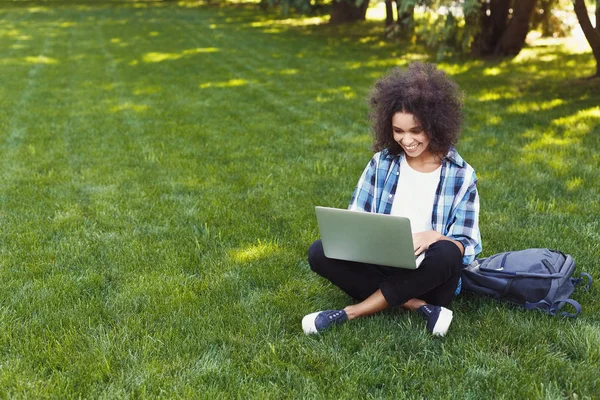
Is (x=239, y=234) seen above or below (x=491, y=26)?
below

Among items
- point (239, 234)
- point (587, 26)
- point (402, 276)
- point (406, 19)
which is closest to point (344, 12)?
point (406, 19)

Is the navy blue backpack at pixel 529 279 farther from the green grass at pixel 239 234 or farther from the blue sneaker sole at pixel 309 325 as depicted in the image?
the blue sneaker sole at pixel 309 325

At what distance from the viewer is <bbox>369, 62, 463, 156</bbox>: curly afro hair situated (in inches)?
113

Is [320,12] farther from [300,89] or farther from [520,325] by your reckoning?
[520,325]

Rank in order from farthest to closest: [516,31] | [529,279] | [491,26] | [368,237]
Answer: [491,26] → [516,31] → [529,279] → [368,237]

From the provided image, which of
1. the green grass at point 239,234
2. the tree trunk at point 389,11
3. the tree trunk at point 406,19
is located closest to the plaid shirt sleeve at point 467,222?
the green grass at point 239,234

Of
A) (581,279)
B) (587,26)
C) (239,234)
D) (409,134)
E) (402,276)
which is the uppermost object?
(409,134)

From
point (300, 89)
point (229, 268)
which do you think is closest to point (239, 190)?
point (229, 268)

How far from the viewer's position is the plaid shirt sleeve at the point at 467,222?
2939 millimetres

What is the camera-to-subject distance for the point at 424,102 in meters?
2.88

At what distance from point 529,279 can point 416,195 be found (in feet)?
2.13

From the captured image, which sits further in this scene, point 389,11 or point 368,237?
point 389,11

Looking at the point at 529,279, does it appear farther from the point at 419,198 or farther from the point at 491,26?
the point at 491,26

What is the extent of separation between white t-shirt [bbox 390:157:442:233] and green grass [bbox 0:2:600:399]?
452 millimetres
